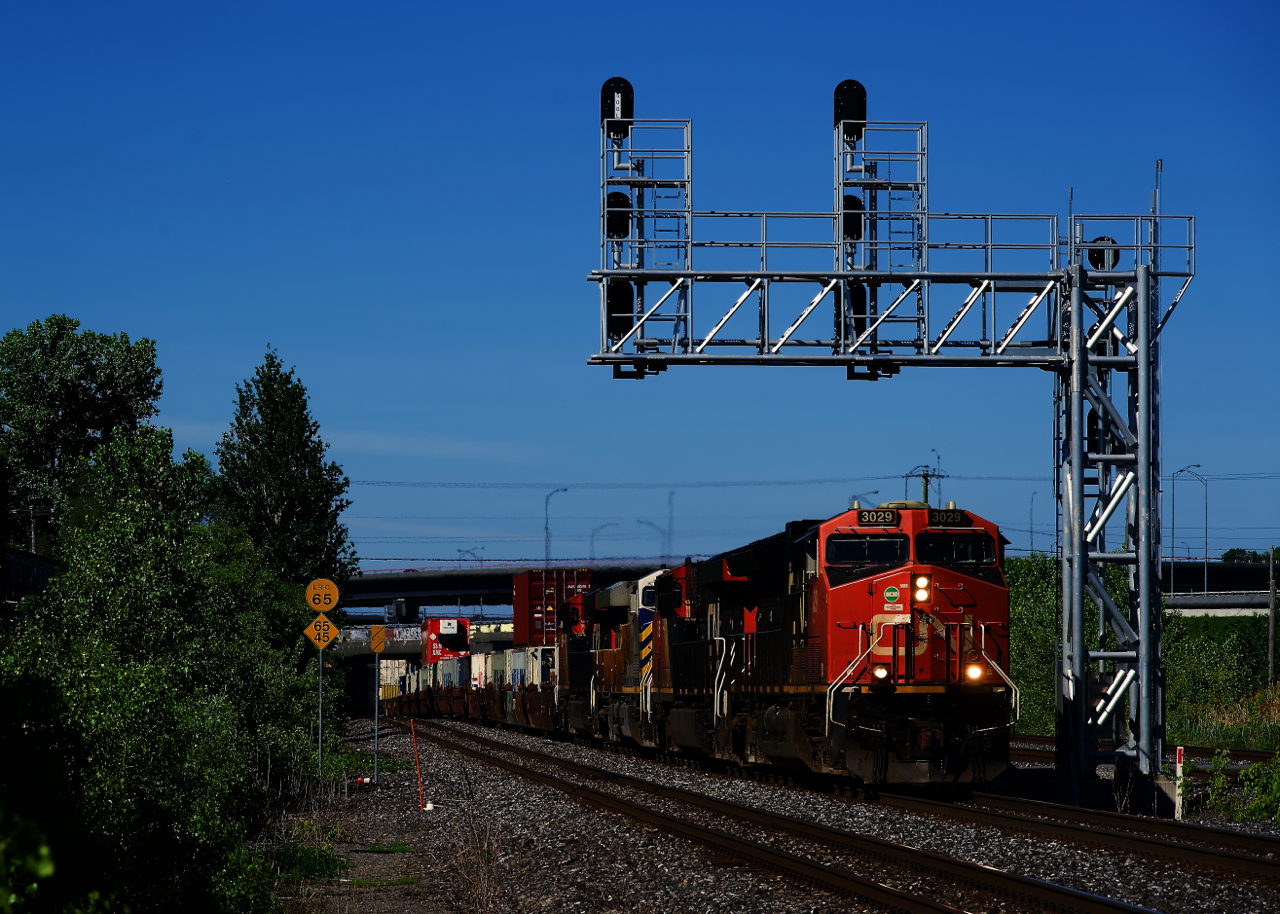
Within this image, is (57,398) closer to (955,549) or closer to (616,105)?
(616,105)

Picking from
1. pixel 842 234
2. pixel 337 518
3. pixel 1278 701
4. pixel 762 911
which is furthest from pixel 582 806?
pixel 1278 701

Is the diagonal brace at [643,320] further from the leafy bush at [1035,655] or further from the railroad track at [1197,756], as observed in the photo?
the leafy bush at [1035,655]

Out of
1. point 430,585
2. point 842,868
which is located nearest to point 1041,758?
point 842,868


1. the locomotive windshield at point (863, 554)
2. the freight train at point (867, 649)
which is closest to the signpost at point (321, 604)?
the freight train at point (867, 649)

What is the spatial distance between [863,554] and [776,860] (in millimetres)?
7040

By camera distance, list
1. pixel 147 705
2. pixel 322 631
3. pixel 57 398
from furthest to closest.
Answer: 1. pixel 57 398
2. pixel 322 631
3. pixel 147 705

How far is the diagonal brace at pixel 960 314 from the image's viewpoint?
20781 mm

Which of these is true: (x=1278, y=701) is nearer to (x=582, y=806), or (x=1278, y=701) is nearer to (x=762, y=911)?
(x=582, y=806)

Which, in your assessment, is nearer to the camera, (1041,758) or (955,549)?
(955,549)

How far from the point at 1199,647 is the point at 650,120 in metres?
26.8

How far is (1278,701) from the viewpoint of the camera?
1484 inches

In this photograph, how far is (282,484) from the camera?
39219 millimetres

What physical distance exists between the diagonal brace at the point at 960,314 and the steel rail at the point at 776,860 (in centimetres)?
857

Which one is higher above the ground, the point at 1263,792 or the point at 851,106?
the point at 851,106
